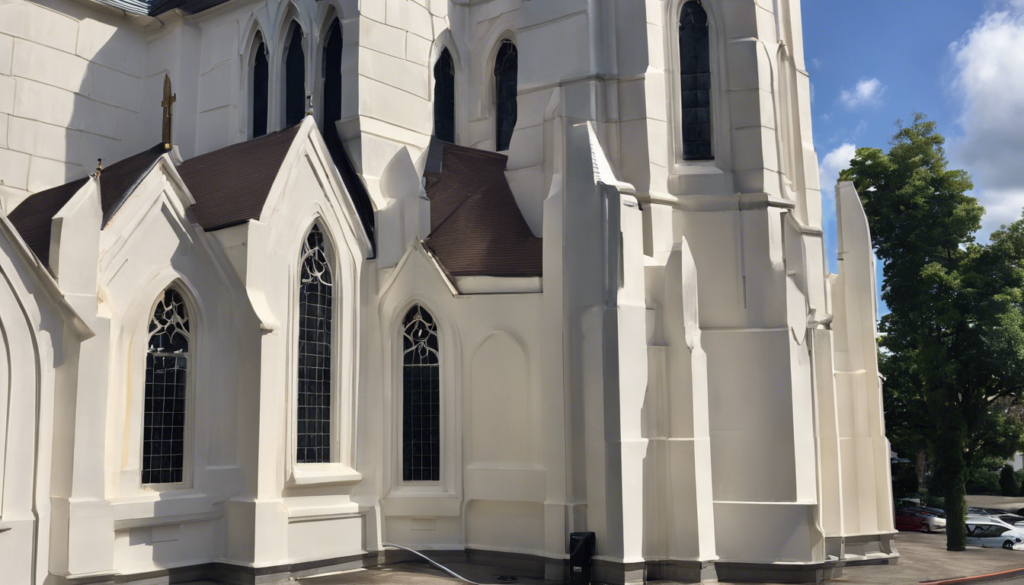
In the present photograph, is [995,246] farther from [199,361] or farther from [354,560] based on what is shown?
[199,361]

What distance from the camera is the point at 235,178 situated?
18.9 m

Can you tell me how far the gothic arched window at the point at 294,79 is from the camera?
74.5 feet

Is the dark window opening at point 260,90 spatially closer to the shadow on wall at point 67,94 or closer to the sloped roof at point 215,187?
the shadow on wall at point 67,94

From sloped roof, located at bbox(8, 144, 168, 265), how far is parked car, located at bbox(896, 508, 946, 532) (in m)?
27.5

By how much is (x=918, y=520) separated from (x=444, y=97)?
2255cm

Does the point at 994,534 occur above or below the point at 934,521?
below

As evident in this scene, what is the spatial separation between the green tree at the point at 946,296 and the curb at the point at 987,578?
5.16 m

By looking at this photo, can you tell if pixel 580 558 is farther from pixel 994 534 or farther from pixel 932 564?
pixel 994 534

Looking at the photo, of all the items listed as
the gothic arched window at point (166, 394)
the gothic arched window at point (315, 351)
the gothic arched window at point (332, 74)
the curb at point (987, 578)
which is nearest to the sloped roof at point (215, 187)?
the gothic arched window at point (332, 74)

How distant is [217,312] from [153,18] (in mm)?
10561

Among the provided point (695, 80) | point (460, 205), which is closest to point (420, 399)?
point (460, 205)

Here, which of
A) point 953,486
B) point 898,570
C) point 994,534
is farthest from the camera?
point 994,534

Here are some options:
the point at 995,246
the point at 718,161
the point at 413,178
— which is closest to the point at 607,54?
the point at 718,161

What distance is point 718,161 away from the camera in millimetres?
20469
